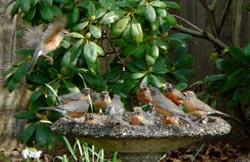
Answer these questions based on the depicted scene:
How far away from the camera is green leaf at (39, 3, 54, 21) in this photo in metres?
5.50

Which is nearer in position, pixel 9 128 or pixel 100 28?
pixel 100 28

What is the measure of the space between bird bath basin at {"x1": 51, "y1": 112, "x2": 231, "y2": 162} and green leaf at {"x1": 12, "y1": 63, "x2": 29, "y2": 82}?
149cm

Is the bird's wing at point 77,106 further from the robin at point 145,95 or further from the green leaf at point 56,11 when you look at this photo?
the green leaf at point 56,11

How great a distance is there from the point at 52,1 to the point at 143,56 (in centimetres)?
81

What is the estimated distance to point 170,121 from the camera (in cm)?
389

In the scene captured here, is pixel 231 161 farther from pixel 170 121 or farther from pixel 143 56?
pixel 170 121

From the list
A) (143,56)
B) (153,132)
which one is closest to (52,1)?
(143,56)

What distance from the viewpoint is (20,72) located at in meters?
5.57

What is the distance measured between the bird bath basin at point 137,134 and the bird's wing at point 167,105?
0.09m

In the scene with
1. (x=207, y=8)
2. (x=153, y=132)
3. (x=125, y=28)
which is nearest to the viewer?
(x=153, y=132)

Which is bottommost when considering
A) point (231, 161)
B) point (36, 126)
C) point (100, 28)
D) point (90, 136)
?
point (231, 161)

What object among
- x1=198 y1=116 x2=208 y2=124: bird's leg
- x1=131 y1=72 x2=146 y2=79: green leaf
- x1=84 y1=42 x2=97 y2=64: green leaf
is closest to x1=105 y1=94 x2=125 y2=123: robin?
x1=198 y1=116 x2=208 y2=124: bird's leg

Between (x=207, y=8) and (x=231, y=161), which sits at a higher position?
(x=207, y=8)

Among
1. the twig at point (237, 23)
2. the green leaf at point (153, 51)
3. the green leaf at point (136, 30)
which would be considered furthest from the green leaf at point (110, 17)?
the twig at point (237, 23)
